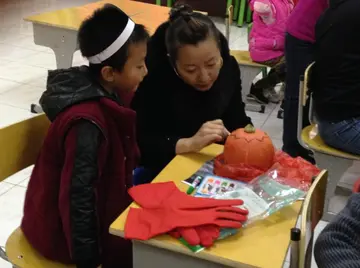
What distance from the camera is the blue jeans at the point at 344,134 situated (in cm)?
224

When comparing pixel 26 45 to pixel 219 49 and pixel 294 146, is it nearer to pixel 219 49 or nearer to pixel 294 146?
pixel 294 146

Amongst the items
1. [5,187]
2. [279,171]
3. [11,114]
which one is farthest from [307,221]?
[11,114]

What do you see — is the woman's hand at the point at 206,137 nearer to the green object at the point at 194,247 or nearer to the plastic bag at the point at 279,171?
the plastic bag at the point at 279,171

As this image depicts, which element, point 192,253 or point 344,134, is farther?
point 344,134

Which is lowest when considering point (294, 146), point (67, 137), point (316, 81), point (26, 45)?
point (26, 45)

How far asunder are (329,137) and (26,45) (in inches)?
158

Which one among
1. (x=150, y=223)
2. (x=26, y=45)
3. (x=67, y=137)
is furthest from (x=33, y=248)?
(x=26, y=45)

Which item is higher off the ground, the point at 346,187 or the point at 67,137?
the point at 67,137

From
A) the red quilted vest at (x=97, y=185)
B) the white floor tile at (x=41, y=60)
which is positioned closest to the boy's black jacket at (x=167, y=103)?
the red quilted vest at (x=97, y=185)

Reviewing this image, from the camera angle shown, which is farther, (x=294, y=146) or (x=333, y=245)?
(x=294, y=146)

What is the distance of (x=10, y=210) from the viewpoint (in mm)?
2615

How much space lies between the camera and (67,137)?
A: 138 centimetres

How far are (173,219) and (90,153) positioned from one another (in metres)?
0.30

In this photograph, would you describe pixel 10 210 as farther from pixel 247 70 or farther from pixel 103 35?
pixel 247 70
